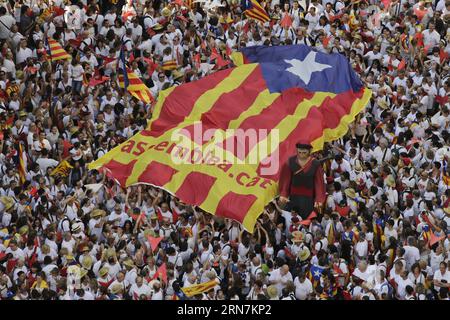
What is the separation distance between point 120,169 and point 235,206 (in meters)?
2.79

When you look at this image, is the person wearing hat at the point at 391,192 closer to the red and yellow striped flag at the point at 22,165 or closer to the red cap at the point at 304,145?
the red cap at the point at 304,145

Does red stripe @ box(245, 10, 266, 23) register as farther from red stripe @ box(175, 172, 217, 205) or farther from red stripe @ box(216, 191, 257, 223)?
red stripe @ box(216, 191, 257, 223)

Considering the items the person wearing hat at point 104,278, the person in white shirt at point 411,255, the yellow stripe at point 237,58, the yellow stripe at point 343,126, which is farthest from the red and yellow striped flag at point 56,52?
the person in white shirt at point 411,255

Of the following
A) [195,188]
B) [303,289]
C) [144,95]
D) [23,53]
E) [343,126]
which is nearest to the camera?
[303,289]

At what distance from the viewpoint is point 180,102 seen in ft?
133

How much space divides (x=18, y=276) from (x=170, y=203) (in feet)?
13.0

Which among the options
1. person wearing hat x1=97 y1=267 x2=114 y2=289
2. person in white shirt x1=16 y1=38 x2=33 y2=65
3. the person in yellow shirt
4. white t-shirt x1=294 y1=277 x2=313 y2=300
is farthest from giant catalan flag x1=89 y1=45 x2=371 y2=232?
the person in yellow shirt

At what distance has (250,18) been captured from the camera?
43.7 meters

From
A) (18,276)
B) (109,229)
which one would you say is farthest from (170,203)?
(18,276)

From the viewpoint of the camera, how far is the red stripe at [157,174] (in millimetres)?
38188

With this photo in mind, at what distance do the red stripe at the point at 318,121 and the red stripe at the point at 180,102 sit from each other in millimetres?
2374

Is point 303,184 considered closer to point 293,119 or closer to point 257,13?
point 293,119

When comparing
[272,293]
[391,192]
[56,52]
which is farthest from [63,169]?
[391,192]
